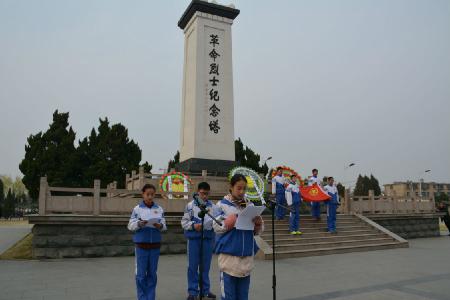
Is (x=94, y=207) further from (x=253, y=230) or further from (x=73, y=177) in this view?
(x=73, y=177)

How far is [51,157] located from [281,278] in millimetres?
24022

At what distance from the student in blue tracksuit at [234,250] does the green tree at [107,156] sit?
82.7ft

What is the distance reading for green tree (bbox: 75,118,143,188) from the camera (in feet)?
89.4

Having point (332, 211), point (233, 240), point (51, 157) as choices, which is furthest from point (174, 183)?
point (51, 157)

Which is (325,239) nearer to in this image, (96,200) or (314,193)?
(314,193)

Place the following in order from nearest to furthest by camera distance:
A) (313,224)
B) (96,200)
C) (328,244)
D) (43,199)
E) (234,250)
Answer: (234,250) → (43,199) → (96,200) → (328,244) → (313,224)

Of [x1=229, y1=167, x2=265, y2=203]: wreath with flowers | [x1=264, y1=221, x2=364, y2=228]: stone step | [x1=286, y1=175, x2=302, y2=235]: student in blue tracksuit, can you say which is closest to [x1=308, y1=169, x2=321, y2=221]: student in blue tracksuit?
[x1=264, y1=221, x2=364, y2=228]: stone step

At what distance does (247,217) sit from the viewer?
11.2 ft

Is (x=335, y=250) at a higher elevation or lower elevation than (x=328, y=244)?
lower

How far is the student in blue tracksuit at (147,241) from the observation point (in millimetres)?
4543

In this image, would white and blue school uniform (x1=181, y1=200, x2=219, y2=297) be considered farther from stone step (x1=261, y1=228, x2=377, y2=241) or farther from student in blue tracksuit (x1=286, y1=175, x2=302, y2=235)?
student in blue tracksuit (x1=286, y1=175, x2=302, y2=235)

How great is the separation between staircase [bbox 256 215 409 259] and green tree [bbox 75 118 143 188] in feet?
59.0

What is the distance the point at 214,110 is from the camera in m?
16.3

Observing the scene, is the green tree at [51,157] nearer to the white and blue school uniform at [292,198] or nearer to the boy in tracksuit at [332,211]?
the white and blue school uniform at [292,198]
